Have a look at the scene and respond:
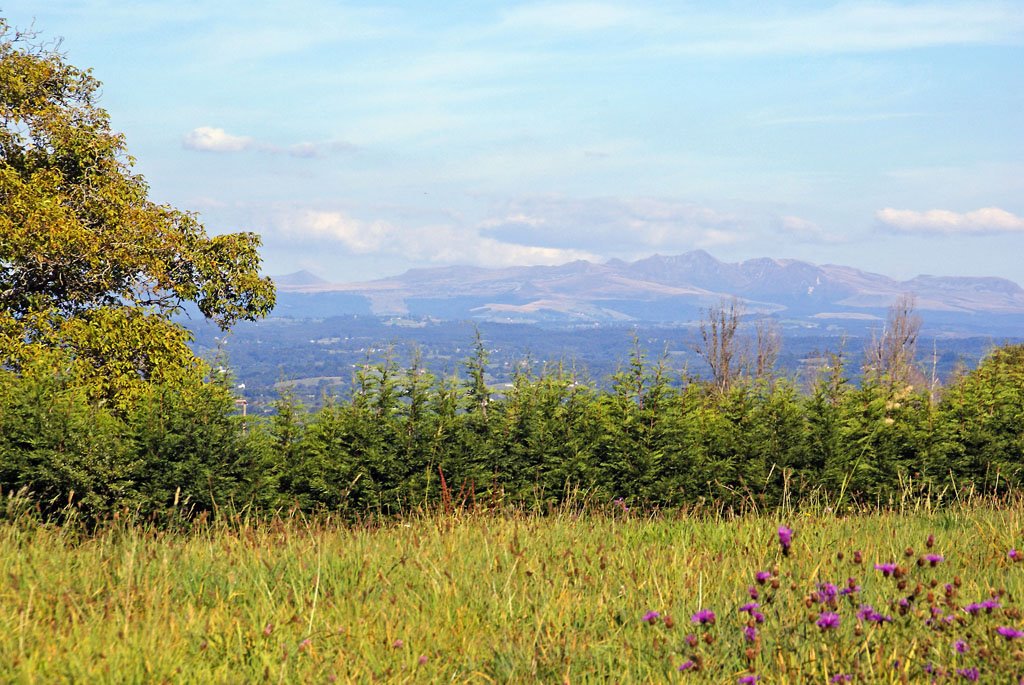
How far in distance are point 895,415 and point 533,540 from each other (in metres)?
7.64

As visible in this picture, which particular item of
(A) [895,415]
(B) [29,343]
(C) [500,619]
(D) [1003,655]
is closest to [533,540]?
(C) [500,619]

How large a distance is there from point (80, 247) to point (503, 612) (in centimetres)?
1573

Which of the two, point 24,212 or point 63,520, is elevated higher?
point 24,212

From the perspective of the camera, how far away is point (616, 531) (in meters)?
7.67

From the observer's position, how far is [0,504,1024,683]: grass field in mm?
3770

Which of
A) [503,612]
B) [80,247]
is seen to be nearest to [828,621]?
[503,612]

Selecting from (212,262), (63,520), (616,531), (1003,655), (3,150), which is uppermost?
(3,150)

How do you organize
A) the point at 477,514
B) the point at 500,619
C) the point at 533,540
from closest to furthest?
the point at 500,619, the point at 533,540, the point at 477,514

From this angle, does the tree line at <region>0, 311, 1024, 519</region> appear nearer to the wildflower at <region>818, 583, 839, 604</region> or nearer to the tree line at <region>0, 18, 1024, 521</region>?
the tree line at <region>0, 18, 1024, 521</region>

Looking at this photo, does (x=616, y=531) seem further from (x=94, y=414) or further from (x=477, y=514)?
(x=94, y=414)

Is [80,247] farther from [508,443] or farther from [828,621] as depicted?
[828,621]

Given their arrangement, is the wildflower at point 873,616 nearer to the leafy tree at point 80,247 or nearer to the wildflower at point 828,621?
the wildflower at point 828,621

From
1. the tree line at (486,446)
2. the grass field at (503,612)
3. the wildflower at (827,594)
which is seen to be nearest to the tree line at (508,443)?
the tree line at (486,446)

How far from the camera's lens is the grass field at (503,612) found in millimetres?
3770
